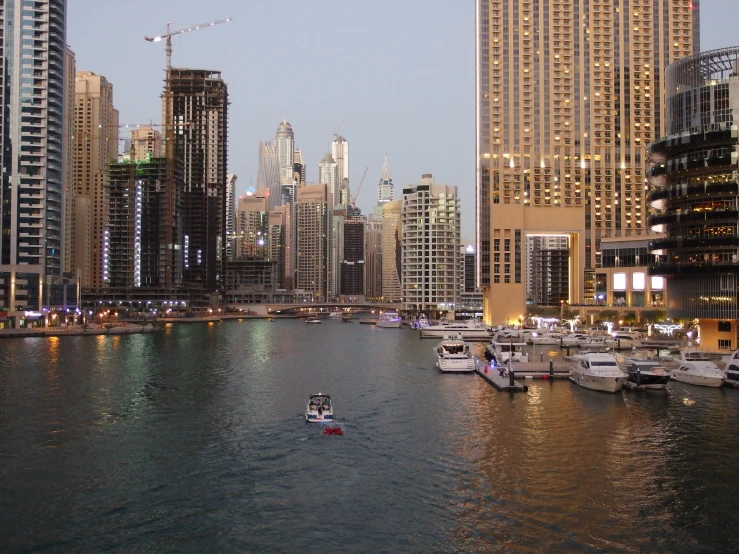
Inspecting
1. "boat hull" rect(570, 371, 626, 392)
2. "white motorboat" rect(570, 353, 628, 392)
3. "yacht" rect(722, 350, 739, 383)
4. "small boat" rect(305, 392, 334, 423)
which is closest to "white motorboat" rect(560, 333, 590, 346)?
"white motorboat" rect(570, 353, 628, 392)

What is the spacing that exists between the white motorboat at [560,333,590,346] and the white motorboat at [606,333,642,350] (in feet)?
13.6

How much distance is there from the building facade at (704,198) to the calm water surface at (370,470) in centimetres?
2740

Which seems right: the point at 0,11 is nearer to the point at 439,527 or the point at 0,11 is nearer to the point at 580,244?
the point at 580,244

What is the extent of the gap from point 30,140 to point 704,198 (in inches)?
6348

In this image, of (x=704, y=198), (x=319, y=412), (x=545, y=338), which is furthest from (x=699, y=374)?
(x=545, y=338)

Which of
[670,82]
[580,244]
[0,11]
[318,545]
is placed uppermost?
[0,11]

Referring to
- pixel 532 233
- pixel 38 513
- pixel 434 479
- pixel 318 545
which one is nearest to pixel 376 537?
pixel 318 545

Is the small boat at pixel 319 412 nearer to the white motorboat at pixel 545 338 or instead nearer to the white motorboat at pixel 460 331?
the white motorboat at pixel 545 338

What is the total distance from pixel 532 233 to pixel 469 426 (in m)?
138

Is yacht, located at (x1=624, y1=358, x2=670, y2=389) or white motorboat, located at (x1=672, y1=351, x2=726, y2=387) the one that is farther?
white motorboat, located at (x1=672, y1=351, x2=726, y2=387)

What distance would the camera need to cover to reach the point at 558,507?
34.7m

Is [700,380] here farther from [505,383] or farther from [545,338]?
[545,338]

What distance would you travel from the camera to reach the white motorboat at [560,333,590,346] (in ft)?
387

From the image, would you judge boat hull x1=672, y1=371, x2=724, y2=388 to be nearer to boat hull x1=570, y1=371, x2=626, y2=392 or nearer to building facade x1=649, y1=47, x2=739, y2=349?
boat hull x1=570, y1=371, x2=626, y2=392
